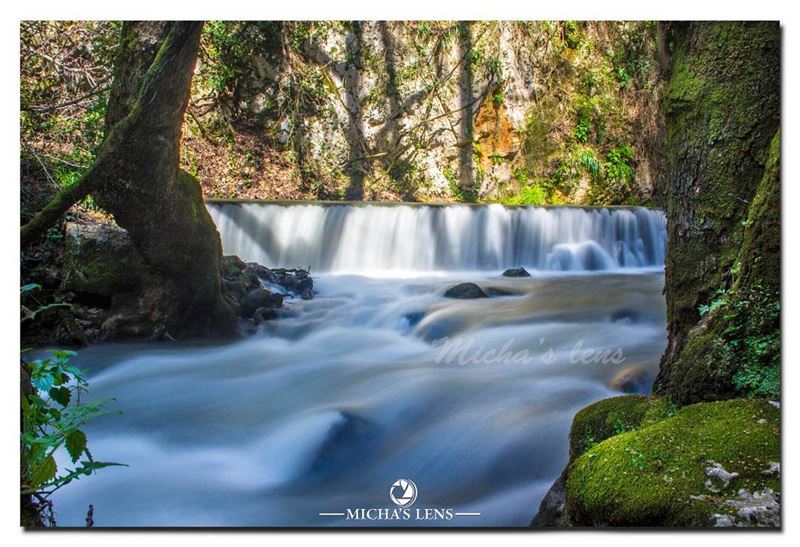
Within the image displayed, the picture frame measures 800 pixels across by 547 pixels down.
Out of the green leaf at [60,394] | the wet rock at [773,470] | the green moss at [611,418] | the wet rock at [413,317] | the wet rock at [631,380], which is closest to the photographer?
the wet rock at [773,470]

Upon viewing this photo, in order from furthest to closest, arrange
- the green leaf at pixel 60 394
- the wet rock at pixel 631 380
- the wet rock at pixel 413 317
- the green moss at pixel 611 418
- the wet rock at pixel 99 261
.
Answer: the wet rock at pixel 413 317 → the wet rock at pixel 99 261 → the wet rock at pixel 631 380 → the green moss at pixel 611 418 → the green leaf at pixel 60 394

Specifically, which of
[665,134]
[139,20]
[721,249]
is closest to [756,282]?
[721,249]

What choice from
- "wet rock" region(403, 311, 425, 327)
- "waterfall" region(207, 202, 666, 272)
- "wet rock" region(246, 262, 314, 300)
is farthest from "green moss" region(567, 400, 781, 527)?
"wet rock" region(246, 262, 314, 300)

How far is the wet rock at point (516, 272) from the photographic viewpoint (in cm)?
314

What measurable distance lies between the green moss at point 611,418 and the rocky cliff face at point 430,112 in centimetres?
97

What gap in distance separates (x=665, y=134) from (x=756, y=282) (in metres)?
0.83

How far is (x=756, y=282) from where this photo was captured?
8.18 ft

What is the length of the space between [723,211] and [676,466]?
100 cm

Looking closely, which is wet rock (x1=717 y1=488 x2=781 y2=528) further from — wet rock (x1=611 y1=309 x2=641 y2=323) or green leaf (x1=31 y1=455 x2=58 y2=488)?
green leaf (x1=31 y1=455 x2=58 y2=488)

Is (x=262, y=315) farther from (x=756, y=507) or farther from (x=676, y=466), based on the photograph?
(x=756, y=507)

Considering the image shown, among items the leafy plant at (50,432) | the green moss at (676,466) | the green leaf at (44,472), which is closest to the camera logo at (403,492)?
the green moss at (676,466)

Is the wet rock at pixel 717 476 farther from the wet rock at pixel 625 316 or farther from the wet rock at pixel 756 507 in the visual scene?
the wet rock at pixel 625 316

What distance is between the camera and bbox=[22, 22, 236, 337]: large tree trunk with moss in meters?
2.96

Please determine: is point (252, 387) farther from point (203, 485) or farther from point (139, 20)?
point (139, 20)
